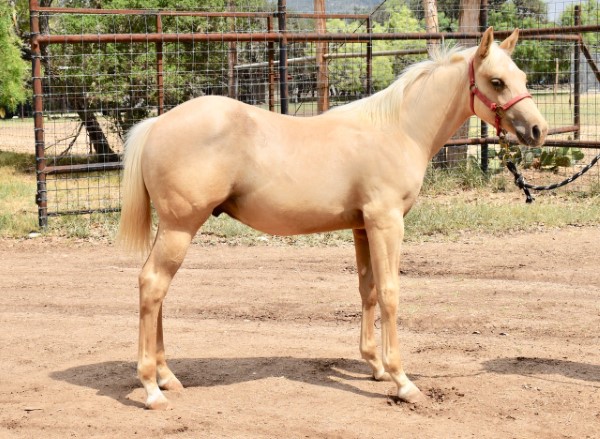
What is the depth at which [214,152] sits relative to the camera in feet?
14.9

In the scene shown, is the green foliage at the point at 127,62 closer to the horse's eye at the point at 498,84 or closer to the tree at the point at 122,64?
the tree at the point at 122,64

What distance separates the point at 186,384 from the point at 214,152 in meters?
1.47

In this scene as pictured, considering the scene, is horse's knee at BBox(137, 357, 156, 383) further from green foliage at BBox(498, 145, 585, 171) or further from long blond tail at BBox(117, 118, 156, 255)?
green foliage at BBox(498, 145, 585, 171)

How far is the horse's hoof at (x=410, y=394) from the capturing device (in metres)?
4.68

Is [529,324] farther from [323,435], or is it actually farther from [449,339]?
[323,435]

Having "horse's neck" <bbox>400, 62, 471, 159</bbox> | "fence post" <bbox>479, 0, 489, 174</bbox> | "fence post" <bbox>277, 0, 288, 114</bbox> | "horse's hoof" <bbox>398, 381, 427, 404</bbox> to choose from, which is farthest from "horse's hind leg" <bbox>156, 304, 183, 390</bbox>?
"fence post" <bbox>479, 0, 489, 174</bbox>

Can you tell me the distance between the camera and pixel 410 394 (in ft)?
15.4

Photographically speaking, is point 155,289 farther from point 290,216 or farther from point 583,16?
point 583,16

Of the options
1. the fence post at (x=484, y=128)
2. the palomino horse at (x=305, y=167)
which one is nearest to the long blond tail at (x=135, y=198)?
the palomino horse at (x=305, y=167)

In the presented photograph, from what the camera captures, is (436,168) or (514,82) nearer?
(514,82)

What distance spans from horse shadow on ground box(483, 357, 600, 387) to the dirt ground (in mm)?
18

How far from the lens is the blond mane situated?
4875mm

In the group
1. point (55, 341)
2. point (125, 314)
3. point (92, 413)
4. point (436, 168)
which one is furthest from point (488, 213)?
point (92, 413)

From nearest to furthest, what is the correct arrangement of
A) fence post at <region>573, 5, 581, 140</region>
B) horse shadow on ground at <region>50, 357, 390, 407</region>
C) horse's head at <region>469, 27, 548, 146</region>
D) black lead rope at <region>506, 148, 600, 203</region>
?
horse's head at <region>469, 27, 548, 146</region>, horse shadow on ground at <region>50, 357, 390, 407</region>, black lead rope at <region>506, 148, 600, 203</region>, fence post at <region>573, 5, 581, 140</region>
